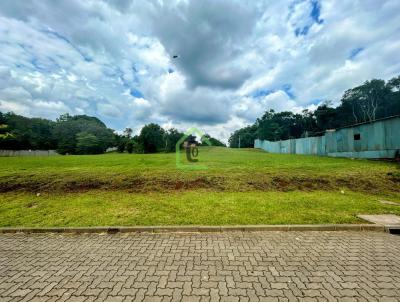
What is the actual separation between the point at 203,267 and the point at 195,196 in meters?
4.09

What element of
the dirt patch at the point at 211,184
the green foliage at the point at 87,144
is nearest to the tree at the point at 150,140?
the green foliage at the point at 87,144

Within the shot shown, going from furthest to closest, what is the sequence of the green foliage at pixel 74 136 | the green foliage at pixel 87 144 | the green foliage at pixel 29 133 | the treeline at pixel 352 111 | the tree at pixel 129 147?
the green foliage at pixel 74 136 → the tree at pixel 129 147 → the green foliage at pixel 87 144 → the green foliage at pixel 29 133 → the treeline at pixel 352 111

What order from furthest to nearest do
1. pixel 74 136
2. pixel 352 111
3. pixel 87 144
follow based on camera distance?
pixel 74 136, pixel 87 144, pixel 352 111

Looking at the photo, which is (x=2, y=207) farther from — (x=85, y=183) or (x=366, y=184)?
(x=366, y=184)

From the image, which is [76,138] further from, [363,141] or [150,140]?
[363,141]

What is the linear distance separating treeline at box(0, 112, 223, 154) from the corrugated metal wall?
128 feet

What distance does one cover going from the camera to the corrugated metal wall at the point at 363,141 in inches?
547

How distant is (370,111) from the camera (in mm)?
58438

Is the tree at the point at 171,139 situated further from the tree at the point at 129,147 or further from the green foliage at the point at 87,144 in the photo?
the green foliage at the point at 87,144

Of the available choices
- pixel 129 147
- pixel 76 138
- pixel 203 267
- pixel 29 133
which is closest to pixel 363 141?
pixel 203 267

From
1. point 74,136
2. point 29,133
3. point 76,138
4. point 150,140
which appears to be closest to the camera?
point 150,140

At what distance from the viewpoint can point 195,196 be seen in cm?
752

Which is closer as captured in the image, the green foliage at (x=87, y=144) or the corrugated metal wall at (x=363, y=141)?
the corrugated metal wall at (x=363, y=141)

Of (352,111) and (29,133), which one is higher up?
(352,111)
